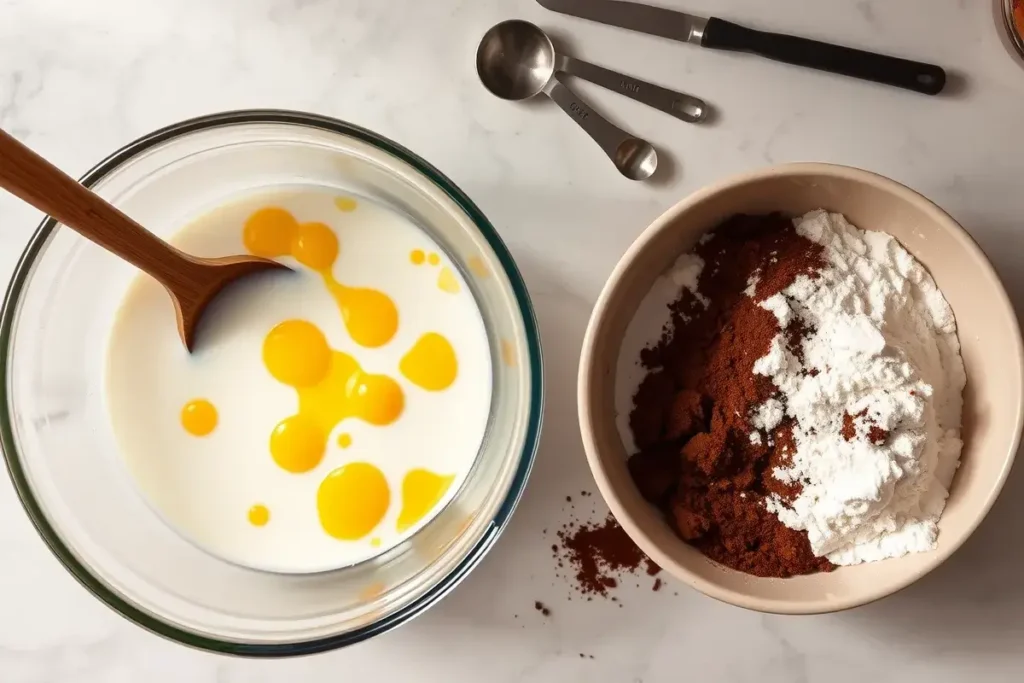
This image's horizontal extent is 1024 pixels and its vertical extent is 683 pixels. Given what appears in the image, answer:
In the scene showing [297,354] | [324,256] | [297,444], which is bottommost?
[297,444]

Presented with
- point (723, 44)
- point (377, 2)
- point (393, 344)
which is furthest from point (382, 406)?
point (723, 44)

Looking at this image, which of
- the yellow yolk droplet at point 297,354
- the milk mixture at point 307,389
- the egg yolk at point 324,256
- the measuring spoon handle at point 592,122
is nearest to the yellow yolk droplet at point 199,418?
the milk mixture at point 307,389

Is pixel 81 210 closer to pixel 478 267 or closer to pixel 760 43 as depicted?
pixel 478 267

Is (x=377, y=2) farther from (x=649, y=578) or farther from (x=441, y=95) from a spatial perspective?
(x=649, y=578)

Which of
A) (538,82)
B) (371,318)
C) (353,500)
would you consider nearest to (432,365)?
(371,318)

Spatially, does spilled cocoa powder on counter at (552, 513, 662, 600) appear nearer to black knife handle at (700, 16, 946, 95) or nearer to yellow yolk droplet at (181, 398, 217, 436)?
yellow yolk droplet at (181, 398, 217, 436)
